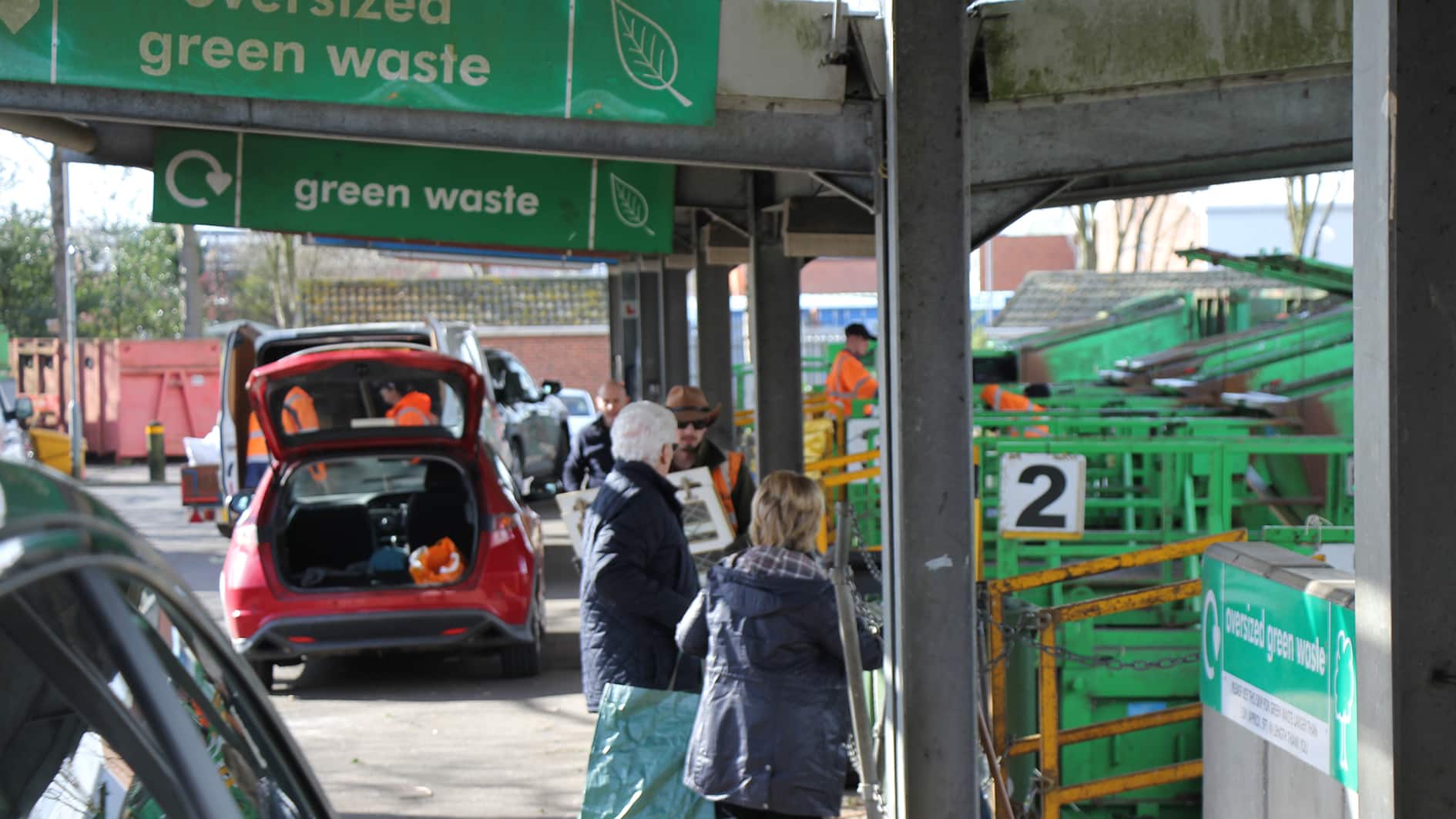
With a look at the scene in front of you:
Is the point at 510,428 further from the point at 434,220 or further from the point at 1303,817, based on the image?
the point at 1303,817

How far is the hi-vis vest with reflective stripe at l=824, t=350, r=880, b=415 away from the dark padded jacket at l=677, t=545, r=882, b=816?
9575 millimetres

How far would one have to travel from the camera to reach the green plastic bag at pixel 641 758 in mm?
5410

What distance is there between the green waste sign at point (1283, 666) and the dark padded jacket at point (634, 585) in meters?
1.90

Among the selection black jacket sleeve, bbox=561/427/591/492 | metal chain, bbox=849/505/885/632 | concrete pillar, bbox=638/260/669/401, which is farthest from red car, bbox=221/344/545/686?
concrete pillar, bbox=638/260/669/401

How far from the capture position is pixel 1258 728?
4754 mm

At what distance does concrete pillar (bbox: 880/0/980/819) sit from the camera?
5281 mm

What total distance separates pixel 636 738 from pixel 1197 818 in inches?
105

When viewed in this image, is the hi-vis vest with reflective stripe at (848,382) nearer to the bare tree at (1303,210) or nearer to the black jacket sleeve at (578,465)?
the black jacket sleeve at (578,465)

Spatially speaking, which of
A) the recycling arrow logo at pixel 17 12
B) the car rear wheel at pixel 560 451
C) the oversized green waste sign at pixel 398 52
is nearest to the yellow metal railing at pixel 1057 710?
the oversized green waste sign at pixel 398 52

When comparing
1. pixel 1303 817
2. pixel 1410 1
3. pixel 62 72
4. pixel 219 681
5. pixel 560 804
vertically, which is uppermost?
pixel 62 72

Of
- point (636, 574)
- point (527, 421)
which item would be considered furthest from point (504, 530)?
point (527, 421)

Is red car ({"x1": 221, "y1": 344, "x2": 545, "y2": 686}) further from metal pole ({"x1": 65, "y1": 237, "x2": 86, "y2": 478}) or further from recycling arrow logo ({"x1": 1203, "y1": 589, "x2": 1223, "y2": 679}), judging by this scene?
metal pole ({"x1": 65, "y1": 237, "x2": 86, "y2": 478})

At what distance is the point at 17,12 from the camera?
18.8 feet


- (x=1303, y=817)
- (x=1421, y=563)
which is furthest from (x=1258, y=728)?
(x=1421, y=563)
